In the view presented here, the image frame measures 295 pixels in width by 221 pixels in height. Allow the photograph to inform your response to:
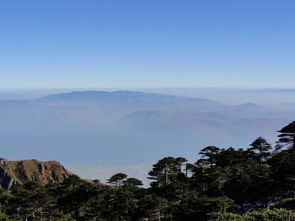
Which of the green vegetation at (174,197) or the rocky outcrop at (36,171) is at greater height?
the green vegetation at (174,197)

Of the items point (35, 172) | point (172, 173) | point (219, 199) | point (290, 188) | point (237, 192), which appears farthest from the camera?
point (35, 172)

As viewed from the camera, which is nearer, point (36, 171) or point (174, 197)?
point (174, 197)

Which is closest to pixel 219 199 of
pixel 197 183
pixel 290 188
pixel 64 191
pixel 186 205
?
pixel 186 205

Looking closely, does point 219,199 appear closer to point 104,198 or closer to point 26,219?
point 104,198

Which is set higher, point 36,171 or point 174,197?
point 174,197

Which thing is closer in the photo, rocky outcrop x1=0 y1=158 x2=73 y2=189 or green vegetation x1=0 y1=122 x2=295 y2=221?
green vegetation x1=0 y1=122 x2=295 y2=221

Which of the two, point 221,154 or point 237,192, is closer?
point 237,192

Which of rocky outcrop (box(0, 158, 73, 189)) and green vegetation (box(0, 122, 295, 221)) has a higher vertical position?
green vegetation (box(0, 122, 295, 221))

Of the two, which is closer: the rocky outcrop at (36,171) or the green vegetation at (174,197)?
the green vegetation at (174,197)
